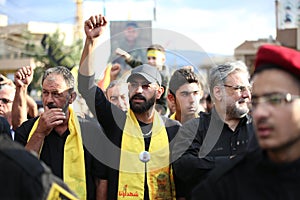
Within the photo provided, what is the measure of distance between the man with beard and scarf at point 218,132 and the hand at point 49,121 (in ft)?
3.09

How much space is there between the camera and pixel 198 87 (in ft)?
20.3

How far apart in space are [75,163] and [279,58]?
2.81 meters

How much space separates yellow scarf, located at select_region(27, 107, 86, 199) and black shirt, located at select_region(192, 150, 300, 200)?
8.14ft

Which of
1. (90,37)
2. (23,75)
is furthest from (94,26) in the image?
(23,75)

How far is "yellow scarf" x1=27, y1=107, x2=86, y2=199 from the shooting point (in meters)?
5.20

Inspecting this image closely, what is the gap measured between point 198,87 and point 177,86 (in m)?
0.20

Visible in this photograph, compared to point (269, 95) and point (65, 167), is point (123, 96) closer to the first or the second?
point (65, 167)

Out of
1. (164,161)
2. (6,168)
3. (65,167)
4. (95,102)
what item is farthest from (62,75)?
(6,168)

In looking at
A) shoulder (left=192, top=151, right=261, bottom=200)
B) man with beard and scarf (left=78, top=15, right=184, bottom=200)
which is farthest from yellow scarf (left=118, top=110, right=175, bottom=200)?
shoulder (left=192, top=151, right=261, bottom=200)

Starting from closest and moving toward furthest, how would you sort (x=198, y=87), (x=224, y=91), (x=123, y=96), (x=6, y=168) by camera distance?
(x=6, y=168)
(x=224, y=91)
(x=198, y=87)
(x=123, y=96)

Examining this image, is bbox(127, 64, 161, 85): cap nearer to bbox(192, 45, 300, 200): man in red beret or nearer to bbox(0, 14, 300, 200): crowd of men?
bbox(0, 14, 300, 200): crowd of men

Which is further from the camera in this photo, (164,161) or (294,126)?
(164,161)

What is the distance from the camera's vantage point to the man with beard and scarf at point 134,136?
5.10m

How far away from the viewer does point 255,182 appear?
2.82 meters
